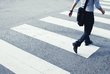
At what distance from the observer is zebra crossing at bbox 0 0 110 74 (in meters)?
4.48

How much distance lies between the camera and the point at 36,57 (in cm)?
500

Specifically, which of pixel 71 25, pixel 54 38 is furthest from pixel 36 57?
pixel 71 25

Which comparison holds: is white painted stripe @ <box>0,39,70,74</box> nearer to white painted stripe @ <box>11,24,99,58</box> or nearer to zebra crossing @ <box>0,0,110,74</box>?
zebra crossing @ <box>0,0,110,74</box>

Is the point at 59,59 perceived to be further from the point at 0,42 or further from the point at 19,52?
the point at 0,42

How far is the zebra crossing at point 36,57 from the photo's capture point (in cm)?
448

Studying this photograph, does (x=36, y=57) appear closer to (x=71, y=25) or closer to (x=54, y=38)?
(x=54, y=38)

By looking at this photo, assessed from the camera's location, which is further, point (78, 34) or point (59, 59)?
point (78, 34)

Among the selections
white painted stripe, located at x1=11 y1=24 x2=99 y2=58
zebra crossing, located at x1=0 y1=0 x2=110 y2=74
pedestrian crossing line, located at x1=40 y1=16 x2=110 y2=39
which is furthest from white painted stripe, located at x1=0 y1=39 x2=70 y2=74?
pedestrian crossing line, located at x1=40 y1=16 x2=110 y2=39

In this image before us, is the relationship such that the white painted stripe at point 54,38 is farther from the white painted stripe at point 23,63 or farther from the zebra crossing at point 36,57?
the white painted stripe at point 23,63

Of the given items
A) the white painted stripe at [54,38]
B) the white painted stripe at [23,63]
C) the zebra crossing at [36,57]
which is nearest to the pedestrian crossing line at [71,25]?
the zebra crossing at [36,57]

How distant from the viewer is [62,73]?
4.27 metres

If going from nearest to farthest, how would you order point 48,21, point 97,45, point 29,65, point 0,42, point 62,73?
point 62,73 → point 29,65 → point 97,45 → point 0,42 → point 48,21

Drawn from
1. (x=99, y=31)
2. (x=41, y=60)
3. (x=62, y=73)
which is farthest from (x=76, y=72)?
(x=99, y=31)

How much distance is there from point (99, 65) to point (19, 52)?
201 centimetres
